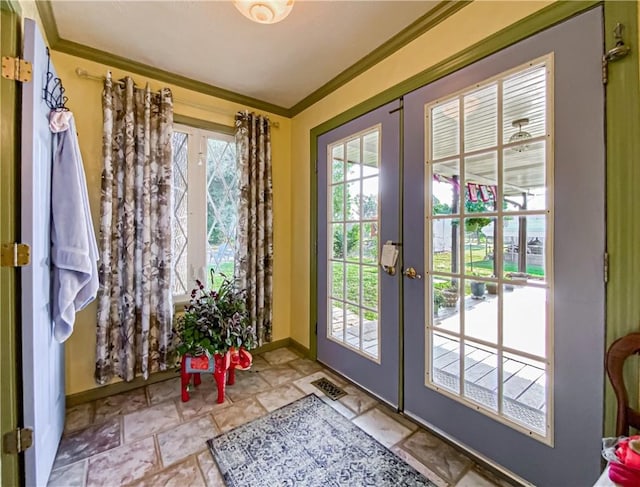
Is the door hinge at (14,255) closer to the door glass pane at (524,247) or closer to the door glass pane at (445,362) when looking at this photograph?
the door glass pane at (445,362)

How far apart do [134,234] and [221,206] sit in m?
0.76

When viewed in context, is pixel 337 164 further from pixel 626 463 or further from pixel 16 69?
pixel 626 463

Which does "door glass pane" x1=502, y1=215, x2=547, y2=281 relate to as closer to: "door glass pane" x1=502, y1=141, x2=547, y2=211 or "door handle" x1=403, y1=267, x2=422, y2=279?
"door glass pane" x1=502, y1=141, x2=547, y2=211

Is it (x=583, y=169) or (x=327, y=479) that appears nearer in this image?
(x=583, y=169)

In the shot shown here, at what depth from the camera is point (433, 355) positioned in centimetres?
171

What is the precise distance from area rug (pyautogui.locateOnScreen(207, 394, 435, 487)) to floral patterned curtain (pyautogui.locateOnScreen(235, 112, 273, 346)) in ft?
3.42

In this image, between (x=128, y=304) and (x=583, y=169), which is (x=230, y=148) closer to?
(x=128, y=304)

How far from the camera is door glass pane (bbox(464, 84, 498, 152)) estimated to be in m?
1.42

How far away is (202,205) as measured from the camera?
8.27ft

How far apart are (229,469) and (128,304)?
53.3 inches

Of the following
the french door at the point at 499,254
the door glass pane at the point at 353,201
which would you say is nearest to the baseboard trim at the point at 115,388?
the french door at the point at 499,254

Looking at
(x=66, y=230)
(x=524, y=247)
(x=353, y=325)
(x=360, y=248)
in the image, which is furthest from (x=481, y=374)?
(x=66, y=230)

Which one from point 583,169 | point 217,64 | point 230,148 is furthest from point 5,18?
point 583,169

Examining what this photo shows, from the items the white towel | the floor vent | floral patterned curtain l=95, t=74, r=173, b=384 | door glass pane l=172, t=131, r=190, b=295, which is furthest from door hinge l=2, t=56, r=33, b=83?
the floor vent
